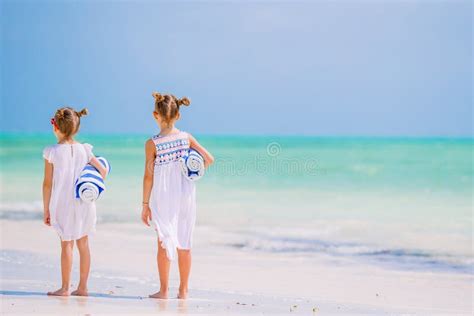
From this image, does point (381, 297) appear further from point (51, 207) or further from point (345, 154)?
point (345, 154)

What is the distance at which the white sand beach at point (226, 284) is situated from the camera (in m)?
5.15

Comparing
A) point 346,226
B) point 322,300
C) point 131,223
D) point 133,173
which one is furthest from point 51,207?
point 133,173

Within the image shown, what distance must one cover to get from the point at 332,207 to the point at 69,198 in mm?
7899

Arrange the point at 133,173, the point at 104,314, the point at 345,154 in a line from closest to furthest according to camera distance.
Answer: the point at 104,314 < the point at 133,173 < the point at 345,154

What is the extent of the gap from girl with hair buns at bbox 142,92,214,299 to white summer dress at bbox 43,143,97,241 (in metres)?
0.43

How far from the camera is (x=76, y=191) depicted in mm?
5250

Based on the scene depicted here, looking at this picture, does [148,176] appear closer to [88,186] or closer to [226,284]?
[88,186]

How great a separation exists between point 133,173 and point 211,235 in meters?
10.3

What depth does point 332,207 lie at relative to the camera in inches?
500

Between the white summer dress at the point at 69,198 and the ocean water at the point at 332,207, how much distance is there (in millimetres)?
3172
